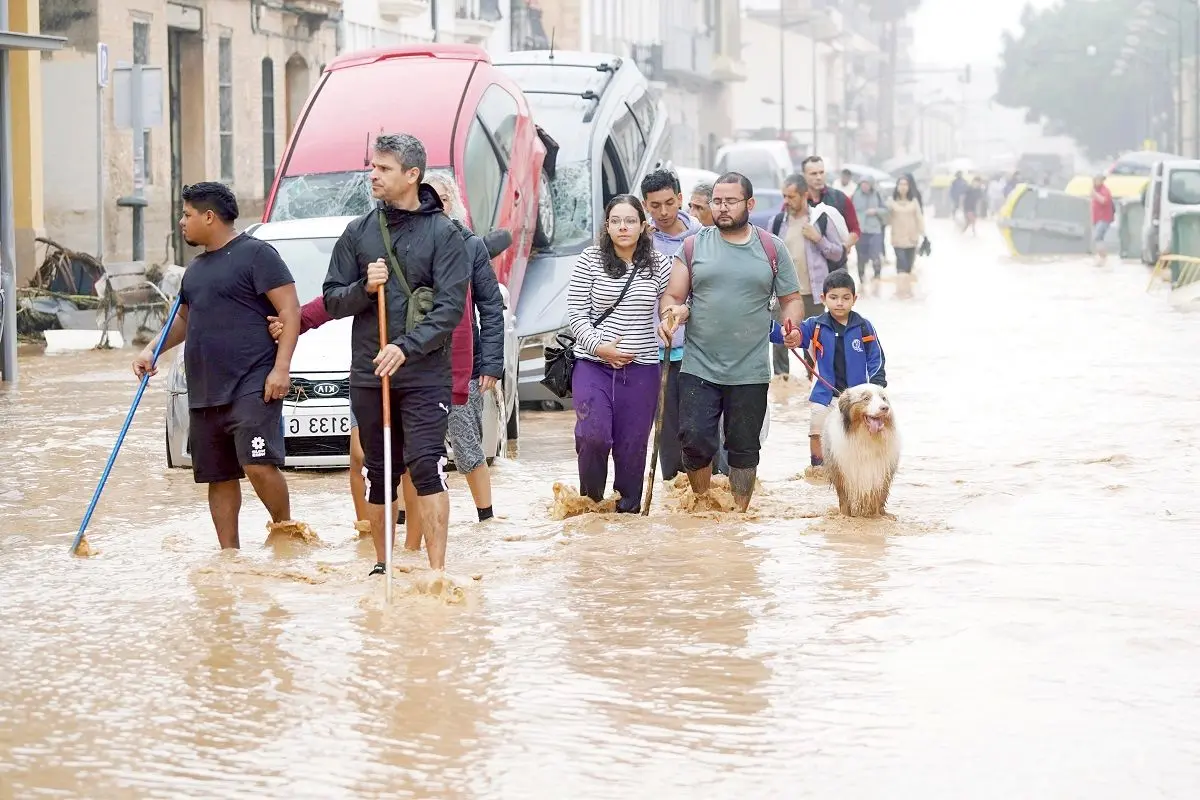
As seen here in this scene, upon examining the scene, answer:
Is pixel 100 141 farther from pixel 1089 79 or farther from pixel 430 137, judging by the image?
pixel 1089 79

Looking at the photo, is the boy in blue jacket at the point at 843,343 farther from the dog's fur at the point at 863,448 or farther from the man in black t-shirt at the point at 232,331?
the man in black t-shirt at the point at 232,331

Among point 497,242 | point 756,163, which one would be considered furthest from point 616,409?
point 756,163

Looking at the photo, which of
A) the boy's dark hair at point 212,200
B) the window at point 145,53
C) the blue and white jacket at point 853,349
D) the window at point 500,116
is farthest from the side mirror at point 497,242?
the window at point 145,53

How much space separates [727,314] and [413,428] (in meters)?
2.06

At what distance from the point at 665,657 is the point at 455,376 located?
214 centimetres

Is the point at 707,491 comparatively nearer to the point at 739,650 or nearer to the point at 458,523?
the point at 458,523

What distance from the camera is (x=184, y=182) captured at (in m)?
31.5

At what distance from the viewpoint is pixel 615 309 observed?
9898 millimetres

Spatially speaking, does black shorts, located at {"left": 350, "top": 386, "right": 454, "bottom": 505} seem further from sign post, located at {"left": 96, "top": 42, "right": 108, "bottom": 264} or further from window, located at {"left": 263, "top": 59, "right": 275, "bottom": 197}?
window, located at {"left": 263, "top": 59, "right": 275, "bottom": 197}

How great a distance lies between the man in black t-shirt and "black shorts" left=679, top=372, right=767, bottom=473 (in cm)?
200

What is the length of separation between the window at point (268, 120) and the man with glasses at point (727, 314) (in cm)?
2513

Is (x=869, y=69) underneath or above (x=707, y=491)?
above

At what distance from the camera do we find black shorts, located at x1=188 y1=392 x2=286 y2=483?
8867 millimetres

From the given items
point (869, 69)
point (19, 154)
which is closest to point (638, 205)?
point (19, 154)
